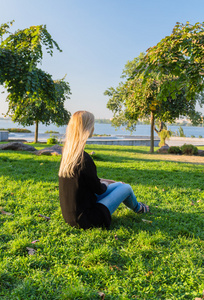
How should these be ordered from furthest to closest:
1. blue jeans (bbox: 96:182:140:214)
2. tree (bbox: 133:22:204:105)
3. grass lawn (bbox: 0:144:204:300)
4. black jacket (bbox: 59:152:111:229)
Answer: tree (bbox: 133:22:204:105)
blue jeans (bbox: 96:182:140:214)
black jacket (bbox: 59:152:111:229)
grass lawn (bbox: 0:144:204:300)

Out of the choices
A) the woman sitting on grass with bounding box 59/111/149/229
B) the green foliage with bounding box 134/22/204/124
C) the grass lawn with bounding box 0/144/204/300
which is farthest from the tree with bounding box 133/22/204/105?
the woman sitting on grass with bounding box 59/111/149/229

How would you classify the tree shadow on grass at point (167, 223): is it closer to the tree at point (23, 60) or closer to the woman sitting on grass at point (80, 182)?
the woman sitting on grass at point (80, 182)

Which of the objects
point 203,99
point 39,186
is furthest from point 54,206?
point 203,99

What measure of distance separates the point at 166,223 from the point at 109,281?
1.75 m

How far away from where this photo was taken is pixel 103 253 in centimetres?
283

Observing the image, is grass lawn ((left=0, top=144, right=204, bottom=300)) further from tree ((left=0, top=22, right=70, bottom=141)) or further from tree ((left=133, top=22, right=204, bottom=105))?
tree ((left=0, top=22, right=70, bottom=141))

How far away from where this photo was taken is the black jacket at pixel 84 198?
3195mm

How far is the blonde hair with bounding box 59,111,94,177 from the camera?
3.21 meters

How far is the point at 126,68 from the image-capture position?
31625 millimetres

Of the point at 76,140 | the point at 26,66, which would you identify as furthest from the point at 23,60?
the point at 76,140

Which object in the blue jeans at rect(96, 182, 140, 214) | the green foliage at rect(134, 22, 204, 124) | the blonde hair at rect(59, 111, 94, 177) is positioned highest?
A: the green foliage at rect(134, 22, 204, 124)

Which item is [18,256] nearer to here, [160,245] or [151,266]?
[151,266]

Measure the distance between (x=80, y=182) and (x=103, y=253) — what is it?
89 cm

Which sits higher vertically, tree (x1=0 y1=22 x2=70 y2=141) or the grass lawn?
tree (x1=0 y1=22 x2=70 y2=141)
